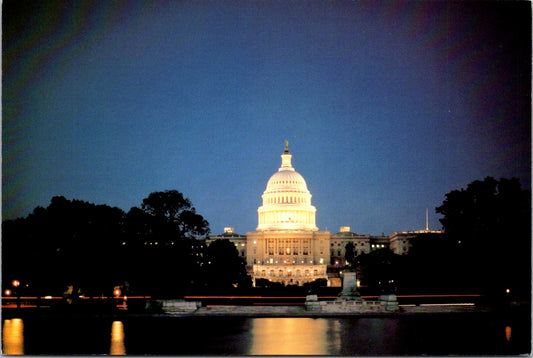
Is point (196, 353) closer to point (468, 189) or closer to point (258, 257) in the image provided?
point (468, 189)

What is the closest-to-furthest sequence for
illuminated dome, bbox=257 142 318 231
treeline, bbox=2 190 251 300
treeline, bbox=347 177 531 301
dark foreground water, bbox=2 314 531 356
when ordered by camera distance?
dark foreground water, bbox=2 314 531 356, treeline, bbox=347 177 531 301, treeline, bbox=2 190 251 300, illuminated dome, bbox=257 142 318 231

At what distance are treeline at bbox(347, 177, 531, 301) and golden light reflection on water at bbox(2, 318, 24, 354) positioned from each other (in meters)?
29.6

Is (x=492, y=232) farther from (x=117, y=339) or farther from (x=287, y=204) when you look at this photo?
(x=287, y=204)

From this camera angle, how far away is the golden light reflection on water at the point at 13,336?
3085 cm

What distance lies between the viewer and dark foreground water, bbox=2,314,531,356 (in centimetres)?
3078

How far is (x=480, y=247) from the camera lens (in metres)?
58.2

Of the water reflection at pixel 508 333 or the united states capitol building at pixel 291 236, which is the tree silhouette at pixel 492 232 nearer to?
the water reflection at pixel 508 333

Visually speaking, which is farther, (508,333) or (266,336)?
(266,336)

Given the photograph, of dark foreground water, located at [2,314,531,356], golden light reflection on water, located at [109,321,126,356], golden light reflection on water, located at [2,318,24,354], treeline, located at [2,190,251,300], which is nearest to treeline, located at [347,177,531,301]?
dark foreground water, located at [2,314,531,356]

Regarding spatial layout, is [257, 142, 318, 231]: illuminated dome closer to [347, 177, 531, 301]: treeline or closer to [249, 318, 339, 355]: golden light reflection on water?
[347, 177, 531, 301]: treeline

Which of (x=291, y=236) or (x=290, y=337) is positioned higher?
(x=291, y=236)

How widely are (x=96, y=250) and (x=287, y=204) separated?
13284 cm

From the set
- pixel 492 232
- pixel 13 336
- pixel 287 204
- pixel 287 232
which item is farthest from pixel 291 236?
pixel 13 336

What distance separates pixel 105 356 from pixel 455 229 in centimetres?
4537
